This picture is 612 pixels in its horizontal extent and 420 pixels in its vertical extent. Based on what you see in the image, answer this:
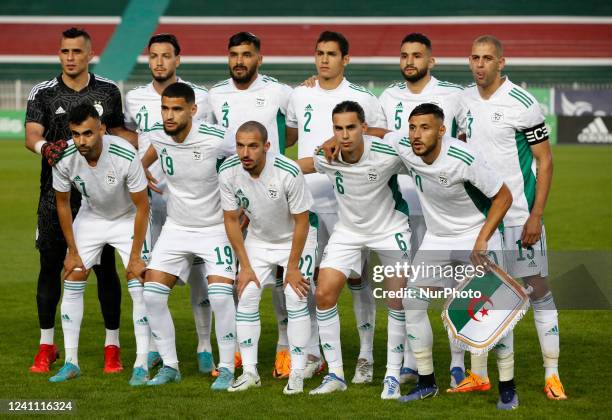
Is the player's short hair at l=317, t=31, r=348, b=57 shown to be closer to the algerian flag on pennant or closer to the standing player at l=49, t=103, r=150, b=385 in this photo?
the standing player at l=49, t=103, r=150, b=385

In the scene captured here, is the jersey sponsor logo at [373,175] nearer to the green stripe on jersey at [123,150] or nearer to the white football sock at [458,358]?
the white football sock at [458,358]

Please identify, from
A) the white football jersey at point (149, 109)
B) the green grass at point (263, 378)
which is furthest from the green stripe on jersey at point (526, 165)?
the white football jersey at point (149, 109)

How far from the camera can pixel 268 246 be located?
6.96m

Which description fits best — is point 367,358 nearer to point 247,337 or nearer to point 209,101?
point 247,337

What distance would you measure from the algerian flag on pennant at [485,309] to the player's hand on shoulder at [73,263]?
2492 mm

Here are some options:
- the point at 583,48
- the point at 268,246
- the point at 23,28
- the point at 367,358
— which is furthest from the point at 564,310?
the point at 23,28

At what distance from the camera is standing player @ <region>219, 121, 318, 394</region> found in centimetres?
672

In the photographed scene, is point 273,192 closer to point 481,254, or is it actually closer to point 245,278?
point 245,278

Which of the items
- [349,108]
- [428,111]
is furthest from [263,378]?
[428,111]

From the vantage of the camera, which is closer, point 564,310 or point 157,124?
point 157,124

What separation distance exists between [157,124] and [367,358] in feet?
6.97

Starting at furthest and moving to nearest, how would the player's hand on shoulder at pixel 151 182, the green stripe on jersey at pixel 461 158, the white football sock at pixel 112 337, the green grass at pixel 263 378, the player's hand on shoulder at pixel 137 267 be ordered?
the player's hand on shoulder at pixel 151 182 → the white football sock at pixel 112 337 → the player's hand on shoulder at pixel 137 267 → the green stripe on jersey at pixel 461 158 → the green grass at pixel 263 378

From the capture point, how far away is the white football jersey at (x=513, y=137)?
6.79 meters

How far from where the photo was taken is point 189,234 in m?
7.08
